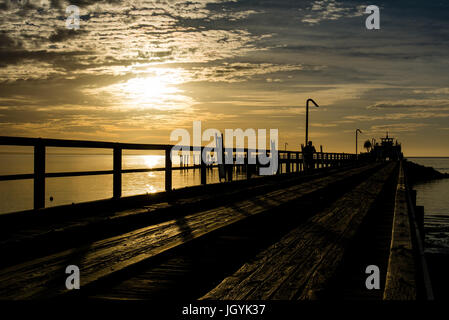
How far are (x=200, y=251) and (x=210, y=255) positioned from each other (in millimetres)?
224

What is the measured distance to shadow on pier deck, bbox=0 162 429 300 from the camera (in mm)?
3768

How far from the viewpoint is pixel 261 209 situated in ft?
30.9

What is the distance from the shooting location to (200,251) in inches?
236

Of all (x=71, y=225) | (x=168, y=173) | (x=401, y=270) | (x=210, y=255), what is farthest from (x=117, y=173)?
(x=401, y=270)

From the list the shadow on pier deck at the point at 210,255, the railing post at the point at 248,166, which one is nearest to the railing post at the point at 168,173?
the shadow on pier deck at the point at 210,255

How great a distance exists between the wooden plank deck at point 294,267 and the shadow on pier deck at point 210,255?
10 millimetres

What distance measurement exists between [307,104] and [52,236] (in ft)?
97.7

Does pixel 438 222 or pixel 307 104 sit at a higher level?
pixel 307 104

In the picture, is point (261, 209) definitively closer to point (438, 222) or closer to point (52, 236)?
point (52, 236)

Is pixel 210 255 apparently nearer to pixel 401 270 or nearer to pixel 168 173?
pixel 401 270

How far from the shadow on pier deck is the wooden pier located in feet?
0.04

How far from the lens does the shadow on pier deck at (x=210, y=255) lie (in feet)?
12.4

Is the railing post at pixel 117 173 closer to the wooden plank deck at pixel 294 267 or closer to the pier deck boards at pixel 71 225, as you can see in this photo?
the pier deck boards at pixel 71 225

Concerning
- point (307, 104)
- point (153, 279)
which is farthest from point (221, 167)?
point (307, 104)
